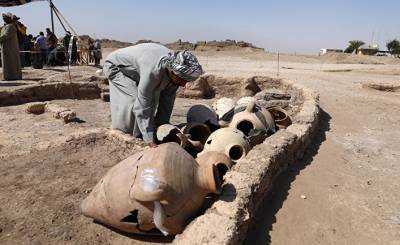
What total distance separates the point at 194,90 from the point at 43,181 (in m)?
5.50

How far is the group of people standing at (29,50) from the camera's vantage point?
9.64m

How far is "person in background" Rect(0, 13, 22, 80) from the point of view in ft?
31.4

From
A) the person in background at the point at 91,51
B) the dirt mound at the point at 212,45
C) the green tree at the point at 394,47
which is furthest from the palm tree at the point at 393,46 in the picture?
the person in background at the point at 91,51

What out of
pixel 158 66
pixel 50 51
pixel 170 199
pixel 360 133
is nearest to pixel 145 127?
pixel 158 66

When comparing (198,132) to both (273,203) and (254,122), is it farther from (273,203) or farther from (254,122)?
(273,203)

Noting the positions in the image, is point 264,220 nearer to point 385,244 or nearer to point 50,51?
point 385,244

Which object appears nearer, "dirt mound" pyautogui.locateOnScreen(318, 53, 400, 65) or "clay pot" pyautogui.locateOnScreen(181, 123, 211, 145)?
"clay pot" pyautogui.locateOnScreen(181, 123, 211, 145)

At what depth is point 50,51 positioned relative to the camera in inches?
542

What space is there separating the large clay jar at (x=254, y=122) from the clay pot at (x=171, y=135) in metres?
0.90

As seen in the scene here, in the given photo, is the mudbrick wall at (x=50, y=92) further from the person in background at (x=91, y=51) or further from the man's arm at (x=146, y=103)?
the person in background at (x=91, y=51)

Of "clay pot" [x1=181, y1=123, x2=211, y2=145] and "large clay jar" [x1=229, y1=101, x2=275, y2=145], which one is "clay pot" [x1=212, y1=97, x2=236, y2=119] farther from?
"clay pot" [x1=181, y1=123, x2=211, y2=145]

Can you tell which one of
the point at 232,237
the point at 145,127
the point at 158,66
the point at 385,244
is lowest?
the point at 385,244

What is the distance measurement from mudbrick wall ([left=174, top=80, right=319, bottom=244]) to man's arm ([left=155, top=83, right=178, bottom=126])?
144 centimetres

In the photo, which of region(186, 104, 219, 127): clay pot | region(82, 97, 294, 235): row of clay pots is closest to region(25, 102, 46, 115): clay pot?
region(186, 104, 219, 127): clay pot
